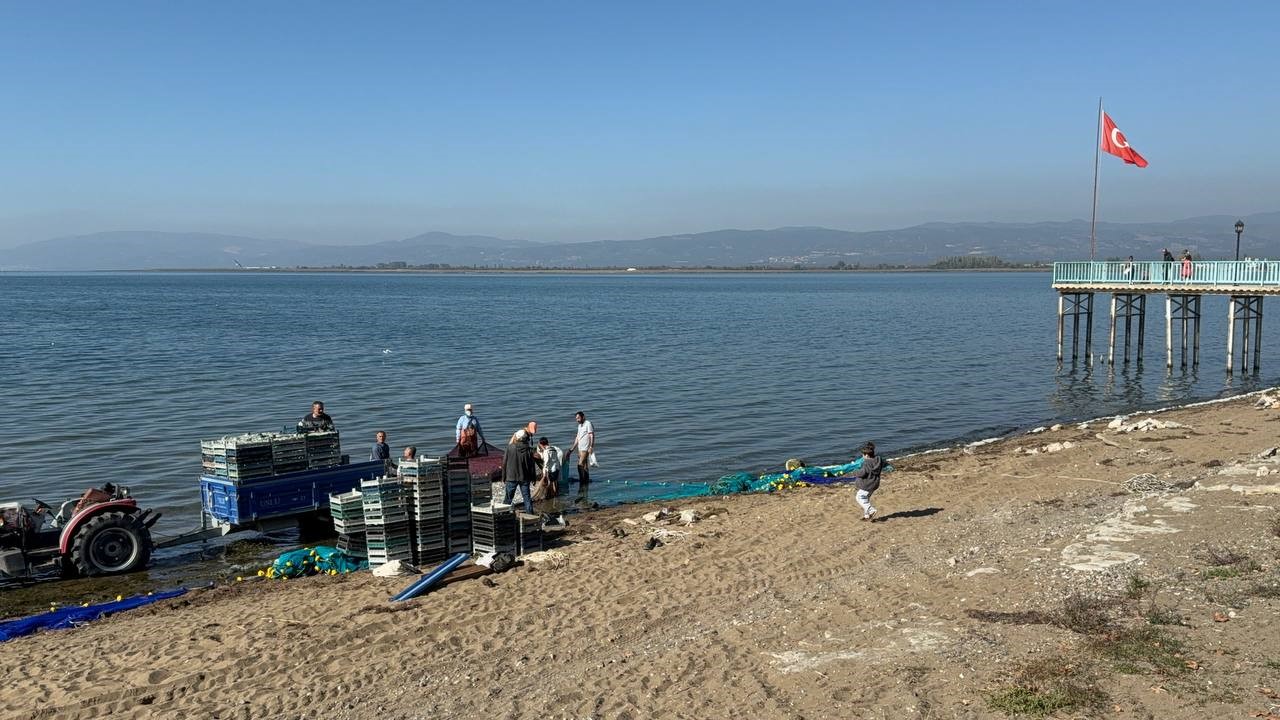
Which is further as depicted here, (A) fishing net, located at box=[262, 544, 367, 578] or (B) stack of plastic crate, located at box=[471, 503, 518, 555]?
(A) fishing net, located at box=[262, 544, 367, 578]

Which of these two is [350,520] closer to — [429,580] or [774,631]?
[429,580]

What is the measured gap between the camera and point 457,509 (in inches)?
560

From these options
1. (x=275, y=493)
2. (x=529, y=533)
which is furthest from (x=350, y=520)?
(x=529, y=533)

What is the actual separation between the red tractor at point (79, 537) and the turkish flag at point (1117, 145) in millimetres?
35251

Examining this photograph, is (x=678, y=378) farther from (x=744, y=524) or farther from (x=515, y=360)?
(x=744, y=524)

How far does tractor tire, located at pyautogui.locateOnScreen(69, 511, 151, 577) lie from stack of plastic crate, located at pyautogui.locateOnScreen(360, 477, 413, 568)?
11.5ft

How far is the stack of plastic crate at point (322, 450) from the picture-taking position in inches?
626

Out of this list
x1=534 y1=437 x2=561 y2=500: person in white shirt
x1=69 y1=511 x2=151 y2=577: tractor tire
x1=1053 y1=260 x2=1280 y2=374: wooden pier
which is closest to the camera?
x1=69 y1=511 x2=151 y2=577: tractor tire

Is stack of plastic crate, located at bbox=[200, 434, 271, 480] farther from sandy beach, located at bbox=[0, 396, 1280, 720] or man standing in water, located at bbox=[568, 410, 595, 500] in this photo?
man standing in water, located at bbox=[568, 410, 595, 500]

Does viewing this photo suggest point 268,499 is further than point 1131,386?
No

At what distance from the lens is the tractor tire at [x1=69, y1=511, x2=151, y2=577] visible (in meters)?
14.0

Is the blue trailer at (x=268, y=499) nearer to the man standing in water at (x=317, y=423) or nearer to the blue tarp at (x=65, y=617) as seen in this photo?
the man standing in water at (x=317, y=423)

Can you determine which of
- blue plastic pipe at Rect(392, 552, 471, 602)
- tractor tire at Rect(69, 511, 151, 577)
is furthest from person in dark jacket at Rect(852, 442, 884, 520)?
tractor tire at Rect(69, 511, 151, 577)

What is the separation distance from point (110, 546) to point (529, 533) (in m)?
5.94
